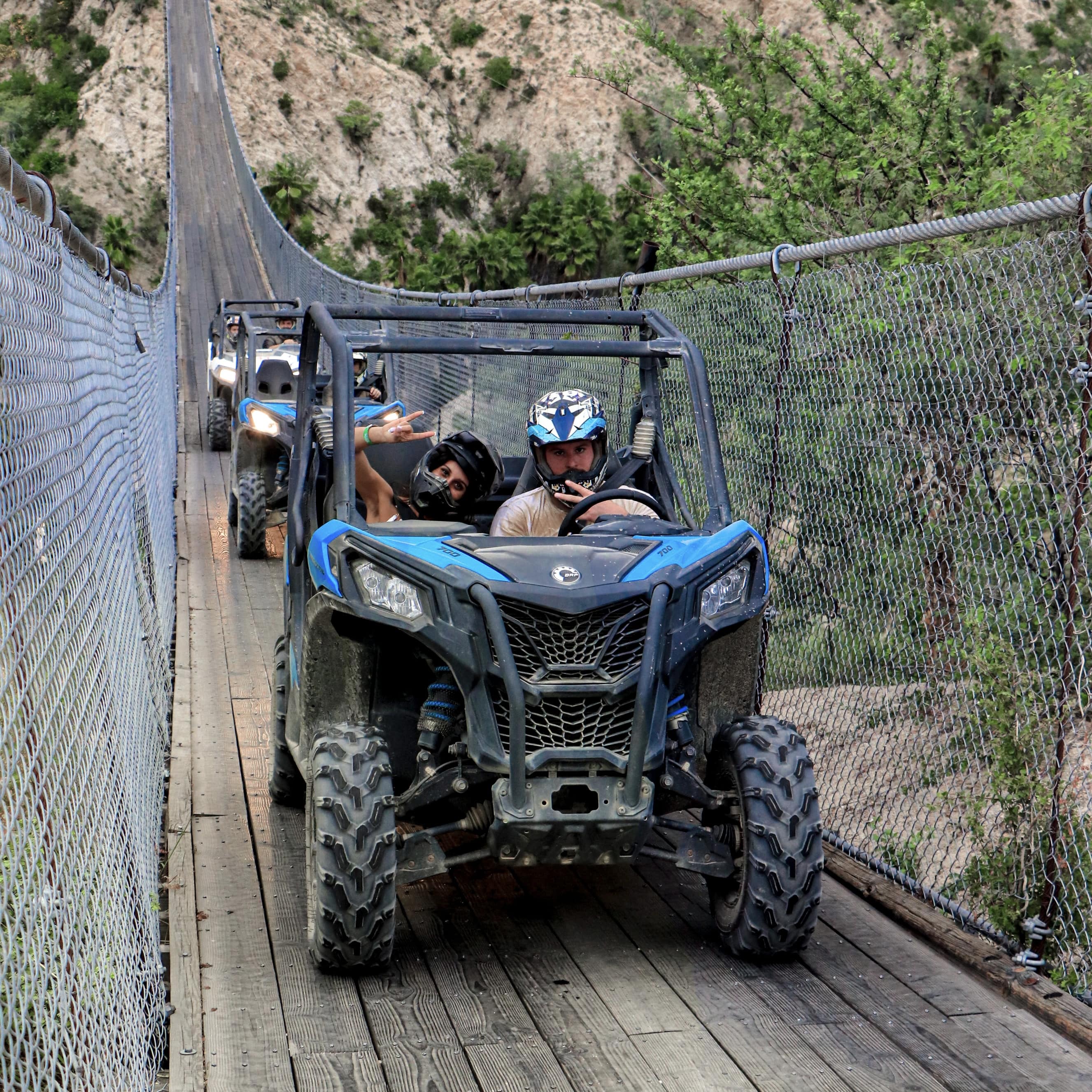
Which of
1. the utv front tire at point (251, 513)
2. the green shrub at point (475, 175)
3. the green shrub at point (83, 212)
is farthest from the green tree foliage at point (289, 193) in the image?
the utv front tire at point (251, 513)

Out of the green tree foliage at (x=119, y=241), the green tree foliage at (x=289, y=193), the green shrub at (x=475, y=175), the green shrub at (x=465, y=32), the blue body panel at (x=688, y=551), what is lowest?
the blue body panel at (x=688, y=551)

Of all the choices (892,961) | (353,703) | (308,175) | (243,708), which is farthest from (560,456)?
(308,175)

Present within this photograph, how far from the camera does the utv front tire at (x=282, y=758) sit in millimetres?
5402

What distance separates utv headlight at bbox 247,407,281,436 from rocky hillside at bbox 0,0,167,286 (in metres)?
47.9

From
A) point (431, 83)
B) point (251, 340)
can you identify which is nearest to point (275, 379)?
point (251, 340)

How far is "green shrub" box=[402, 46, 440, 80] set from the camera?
83.5 m

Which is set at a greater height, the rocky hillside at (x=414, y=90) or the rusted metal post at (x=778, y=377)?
the rocky hillside at (x=414, y=90)

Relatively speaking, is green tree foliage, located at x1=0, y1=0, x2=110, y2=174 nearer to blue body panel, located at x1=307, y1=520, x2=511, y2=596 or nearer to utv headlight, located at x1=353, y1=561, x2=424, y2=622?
blue body panel, located at x1=307, y1=520, x2=511, y2=596

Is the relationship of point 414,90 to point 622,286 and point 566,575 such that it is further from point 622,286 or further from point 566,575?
point 566,575

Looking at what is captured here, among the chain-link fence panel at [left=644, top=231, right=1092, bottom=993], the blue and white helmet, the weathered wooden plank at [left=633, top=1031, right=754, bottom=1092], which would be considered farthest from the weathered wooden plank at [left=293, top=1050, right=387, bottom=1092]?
the blue and white helmet

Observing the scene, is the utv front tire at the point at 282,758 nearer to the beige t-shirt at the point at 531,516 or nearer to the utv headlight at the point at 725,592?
the beige t-shirt at the point at 531,516

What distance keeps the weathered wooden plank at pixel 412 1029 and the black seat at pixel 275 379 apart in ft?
29.6

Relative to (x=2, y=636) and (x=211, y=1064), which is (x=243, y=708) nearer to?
(x=211, y=1064)

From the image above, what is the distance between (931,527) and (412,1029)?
3274mm
